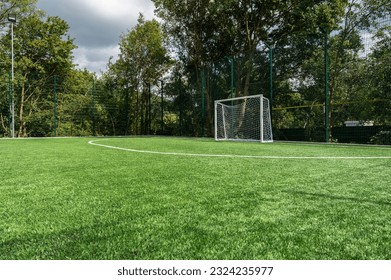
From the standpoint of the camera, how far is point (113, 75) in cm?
2280

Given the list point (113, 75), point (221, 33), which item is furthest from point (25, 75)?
point (221, 33)

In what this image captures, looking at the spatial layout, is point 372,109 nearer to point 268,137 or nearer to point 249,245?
point 268,137

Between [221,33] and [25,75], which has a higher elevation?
[221,33]

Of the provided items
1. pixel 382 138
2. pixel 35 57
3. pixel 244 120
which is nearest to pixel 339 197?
pixel 382 138

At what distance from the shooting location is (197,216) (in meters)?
1.95

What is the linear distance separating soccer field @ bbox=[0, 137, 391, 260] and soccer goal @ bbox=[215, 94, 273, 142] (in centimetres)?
846

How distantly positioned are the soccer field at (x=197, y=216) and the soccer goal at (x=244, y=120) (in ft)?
27.7

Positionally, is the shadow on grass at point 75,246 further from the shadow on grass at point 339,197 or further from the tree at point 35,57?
the tree at point 35,57

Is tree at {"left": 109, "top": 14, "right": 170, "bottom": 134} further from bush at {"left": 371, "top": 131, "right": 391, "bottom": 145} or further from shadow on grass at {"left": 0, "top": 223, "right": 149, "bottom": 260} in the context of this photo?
shadow on grass at {"left": 0, "top": 223, "right": 149, "bottom": 260}

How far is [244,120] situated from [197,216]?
1156 cm

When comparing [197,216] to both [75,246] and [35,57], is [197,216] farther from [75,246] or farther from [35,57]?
[35,57]

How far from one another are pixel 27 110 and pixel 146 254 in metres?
19.5

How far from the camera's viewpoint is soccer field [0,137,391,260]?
57.1 inches
